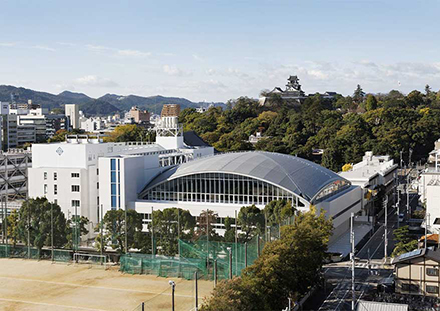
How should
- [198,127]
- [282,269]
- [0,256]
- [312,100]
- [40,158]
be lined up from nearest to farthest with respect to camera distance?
1. [282,269]
2. [0,256]
3. [40,158]
4. [198,127]
5. [312,100]

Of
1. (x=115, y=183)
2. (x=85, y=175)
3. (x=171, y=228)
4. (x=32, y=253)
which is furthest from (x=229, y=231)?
(x=85, y=175)

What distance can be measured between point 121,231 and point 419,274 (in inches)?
662

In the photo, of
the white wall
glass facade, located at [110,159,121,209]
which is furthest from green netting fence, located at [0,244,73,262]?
the white wall

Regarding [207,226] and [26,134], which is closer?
[207,226]

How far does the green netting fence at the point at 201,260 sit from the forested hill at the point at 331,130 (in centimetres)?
5069

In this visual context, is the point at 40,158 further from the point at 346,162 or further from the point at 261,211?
A: the point at 346,162

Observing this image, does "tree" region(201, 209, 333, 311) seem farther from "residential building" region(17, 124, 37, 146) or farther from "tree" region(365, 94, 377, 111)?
"residential building" region(17, 124, 37, 146)

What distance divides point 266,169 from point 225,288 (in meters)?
21.8

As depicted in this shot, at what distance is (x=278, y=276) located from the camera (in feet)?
71.6

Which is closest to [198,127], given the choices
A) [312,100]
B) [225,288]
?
[312,100]

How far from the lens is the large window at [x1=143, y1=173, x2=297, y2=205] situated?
1497 inches

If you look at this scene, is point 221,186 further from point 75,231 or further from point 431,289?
point 431,289

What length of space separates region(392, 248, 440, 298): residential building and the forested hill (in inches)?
2003

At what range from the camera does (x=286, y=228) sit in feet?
90.0
